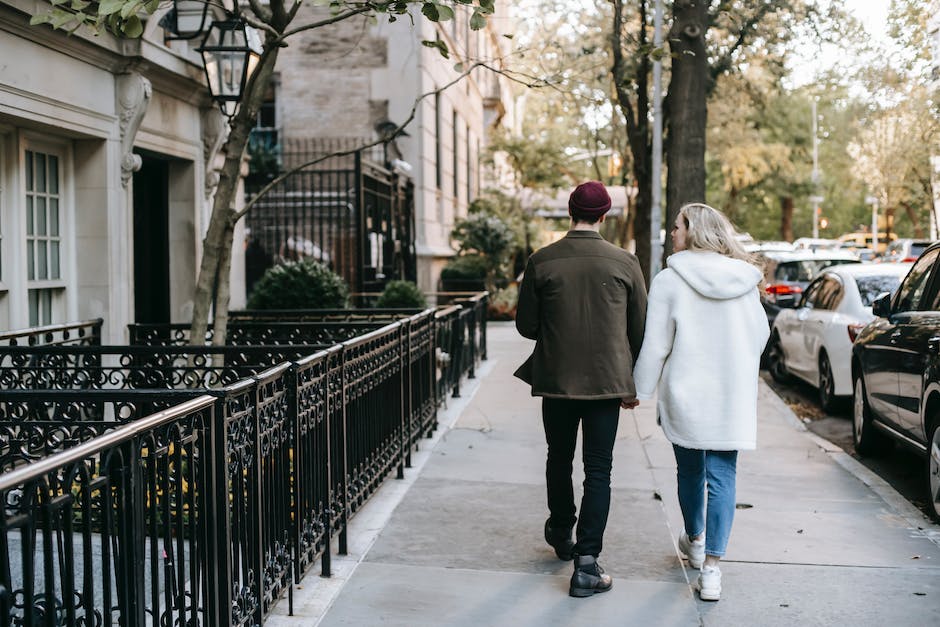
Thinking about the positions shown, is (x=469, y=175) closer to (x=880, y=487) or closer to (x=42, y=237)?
(x=42, y=237)

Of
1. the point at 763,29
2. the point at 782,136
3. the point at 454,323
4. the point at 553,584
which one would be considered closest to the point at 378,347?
the point at 553,584

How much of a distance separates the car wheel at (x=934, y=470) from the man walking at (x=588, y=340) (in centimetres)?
256

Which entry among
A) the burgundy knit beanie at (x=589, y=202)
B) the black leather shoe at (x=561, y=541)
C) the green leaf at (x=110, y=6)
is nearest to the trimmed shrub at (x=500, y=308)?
the black leather shoe at (x=561, y=541)

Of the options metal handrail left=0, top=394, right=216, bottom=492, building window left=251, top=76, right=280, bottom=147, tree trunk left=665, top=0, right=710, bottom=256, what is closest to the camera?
metal handrail left=0, top=394, right=216, bottom=492

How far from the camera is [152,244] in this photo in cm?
1129

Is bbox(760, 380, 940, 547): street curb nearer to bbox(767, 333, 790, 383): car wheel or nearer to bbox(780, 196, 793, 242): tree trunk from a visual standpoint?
bbox(767, 333, 790, 383): car wheel

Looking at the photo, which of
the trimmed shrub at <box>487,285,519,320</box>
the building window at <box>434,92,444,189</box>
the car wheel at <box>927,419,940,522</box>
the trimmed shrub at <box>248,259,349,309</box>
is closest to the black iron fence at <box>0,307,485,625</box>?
the car wheel at <box>927,419,940,522</box>

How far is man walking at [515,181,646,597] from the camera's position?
16.8 feet

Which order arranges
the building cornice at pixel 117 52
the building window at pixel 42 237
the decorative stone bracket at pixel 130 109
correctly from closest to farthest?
the building cornice at pixel 117 52 < the building window at pixel 42 237 < the decorative stone bracket at pixel 130 109

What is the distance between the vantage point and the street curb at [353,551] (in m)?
4.77

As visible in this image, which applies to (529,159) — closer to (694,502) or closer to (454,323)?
(454,323)

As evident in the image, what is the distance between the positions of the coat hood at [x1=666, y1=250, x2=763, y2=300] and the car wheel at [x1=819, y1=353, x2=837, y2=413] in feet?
21.3

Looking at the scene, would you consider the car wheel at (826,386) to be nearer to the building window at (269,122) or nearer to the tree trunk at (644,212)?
the tree trunk at (644,212)

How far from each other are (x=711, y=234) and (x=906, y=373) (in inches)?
125
